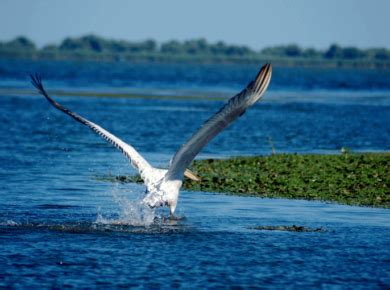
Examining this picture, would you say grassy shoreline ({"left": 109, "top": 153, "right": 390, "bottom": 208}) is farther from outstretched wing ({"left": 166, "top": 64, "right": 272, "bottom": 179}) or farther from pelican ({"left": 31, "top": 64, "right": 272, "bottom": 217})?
outstretched wing ({"left": 166, "top": 64, "right": 272, "bottom": 179})

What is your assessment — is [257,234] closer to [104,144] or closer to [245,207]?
[245,207]

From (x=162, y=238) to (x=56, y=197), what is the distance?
4.17 metres

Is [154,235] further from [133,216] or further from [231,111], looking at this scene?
[231,111]

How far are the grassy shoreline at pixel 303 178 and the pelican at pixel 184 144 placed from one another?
3169 mm

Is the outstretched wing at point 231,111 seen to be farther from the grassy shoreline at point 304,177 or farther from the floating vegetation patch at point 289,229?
the grassy shoreline at point 304,177

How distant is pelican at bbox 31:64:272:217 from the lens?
1206 centimetres

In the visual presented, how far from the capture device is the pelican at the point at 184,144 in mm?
12062

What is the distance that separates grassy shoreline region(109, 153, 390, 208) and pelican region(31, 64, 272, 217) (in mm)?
3169

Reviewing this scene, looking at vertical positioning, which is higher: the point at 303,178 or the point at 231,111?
the point at 231,111

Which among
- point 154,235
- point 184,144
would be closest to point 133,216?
point 154,235

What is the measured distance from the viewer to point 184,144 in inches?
519

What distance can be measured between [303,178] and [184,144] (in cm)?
656

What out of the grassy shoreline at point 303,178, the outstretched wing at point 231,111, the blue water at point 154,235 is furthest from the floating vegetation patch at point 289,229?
the grassy shoreline at point 303,178

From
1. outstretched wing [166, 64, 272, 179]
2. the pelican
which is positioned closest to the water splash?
the pelican
